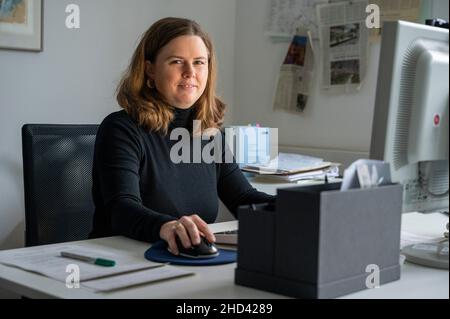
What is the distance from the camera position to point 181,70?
1.83m

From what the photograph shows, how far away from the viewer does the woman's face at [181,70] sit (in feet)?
5.99

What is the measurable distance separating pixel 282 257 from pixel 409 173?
36 centimetres

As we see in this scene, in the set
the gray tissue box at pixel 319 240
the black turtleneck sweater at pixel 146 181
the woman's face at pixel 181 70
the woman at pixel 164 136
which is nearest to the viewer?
the gray tissue box at pixel 319 240

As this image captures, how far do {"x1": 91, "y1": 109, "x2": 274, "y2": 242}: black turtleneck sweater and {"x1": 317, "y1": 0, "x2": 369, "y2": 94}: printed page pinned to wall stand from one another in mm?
1094

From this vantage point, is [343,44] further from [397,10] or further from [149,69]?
[149,69]

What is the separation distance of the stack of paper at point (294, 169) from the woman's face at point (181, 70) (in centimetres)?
70

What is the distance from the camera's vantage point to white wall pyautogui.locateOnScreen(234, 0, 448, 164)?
2.86m

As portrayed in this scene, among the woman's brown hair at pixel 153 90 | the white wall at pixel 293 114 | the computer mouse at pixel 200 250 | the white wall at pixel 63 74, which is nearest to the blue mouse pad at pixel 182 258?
the computer mouse at pixel 200 250

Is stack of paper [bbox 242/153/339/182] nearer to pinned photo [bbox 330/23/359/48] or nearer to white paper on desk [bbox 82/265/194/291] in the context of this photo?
pinned photo [bbox 330/23/359/48]

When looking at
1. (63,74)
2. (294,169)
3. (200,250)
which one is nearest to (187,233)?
(200,250)

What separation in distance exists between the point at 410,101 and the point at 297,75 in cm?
188

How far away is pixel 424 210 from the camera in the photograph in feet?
4.38

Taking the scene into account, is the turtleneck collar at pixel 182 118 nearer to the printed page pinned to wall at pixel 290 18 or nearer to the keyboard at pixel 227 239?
the keyboard at pixel 227 239
